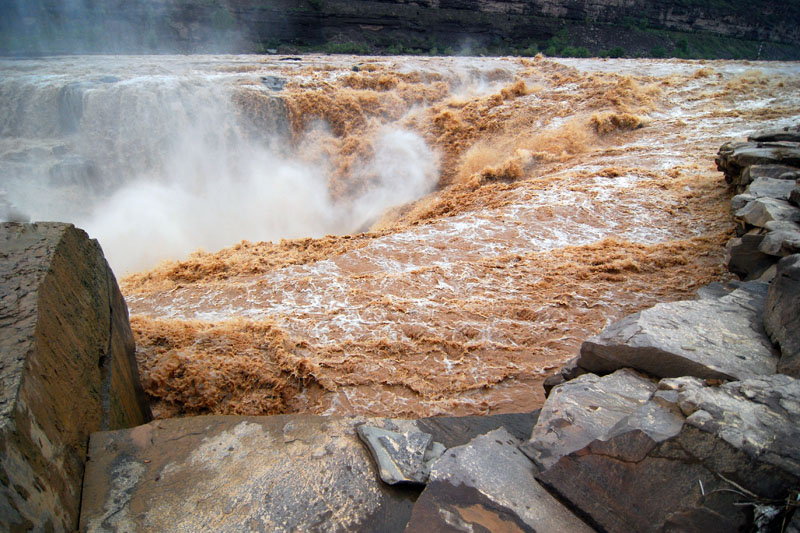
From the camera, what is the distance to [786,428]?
1.73 m

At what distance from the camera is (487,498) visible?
2107 millimetres

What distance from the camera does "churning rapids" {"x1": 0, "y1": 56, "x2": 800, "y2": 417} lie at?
4.04m

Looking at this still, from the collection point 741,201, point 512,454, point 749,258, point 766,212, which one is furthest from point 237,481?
point 741,201

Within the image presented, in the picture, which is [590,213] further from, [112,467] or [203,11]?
[203,11]

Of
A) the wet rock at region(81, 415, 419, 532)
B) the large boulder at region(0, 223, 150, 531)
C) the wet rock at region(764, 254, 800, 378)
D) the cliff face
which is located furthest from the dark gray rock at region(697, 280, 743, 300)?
the cliff face

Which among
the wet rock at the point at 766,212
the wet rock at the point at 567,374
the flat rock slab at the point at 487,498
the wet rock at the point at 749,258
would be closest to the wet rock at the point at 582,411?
the flat rock slab at the point at 487,498

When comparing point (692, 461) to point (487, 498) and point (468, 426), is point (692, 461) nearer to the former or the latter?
point (487, 498)

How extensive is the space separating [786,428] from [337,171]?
9.21 m

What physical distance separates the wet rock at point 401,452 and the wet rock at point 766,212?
12.9 ft

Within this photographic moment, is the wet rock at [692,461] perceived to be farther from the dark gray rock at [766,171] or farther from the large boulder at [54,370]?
the dark gray rock at [766,171]

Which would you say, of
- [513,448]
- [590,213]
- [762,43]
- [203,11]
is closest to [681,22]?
[762,43]

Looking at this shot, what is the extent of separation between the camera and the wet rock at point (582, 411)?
7.39ft

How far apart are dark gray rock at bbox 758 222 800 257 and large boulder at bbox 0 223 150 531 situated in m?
4.84

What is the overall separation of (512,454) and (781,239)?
330 centimetres
